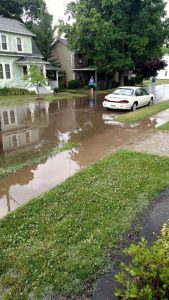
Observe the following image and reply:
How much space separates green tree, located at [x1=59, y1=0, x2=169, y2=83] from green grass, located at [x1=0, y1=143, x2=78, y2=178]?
62.2 feet

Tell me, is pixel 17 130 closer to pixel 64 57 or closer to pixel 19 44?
pixel 19 44

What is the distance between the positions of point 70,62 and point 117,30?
36.5 feet

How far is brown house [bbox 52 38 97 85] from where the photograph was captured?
1383 inches

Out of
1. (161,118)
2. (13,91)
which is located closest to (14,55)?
(13,91)

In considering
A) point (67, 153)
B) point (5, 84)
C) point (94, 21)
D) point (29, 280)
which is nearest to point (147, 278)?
point (29, 280)

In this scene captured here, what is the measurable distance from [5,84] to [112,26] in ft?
40.4

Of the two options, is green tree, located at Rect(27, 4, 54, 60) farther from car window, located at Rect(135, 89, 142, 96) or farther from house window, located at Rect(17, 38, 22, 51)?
car window, located at Rect(135, 89, 142, 96)

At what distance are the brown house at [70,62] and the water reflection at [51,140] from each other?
20.1 meters

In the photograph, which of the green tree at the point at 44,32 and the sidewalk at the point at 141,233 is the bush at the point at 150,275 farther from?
the green tree at the point at 44,32

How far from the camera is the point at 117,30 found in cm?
2536

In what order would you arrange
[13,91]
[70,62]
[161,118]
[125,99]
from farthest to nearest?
[70,62]
[13,91]
[125,99]
[161,118]

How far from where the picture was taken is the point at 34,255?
3.67 m

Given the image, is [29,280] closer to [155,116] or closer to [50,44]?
[155,116]

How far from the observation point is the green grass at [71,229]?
3.28 m
